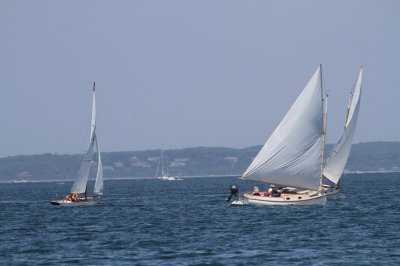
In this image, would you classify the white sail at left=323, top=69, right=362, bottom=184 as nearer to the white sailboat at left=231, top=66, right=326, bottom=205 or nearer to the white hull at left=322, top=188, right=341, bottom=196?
the white hull at left=322, top=188, right=341, bottom=196

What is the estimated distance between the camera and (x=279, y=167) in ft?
255

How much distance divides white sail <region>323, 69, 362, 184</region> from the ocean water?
48.7 feet

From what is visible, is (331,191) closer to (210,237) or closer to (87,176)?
(87,176)

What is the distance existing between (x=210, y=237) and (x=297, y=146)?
24.8 m

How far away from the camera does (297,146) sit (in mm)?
77688

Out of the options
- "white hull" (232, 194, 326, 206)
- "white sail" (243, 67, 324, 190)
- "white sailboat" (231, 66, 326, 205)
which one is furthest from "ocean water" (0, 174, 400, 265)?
"white sail" (243, 67, 324, 190)

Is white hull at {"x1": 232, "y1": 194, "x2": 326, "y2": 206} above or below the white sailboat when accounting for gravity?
below

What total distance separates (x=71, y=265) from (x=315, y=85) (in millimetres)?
38341

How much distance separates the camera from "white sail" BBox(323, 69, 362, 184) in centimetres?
9600

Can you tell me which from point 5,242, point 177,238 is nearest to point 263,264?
point 177,238

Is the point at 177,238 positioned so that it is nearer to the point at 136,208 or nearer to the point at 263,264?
the point at 263,264

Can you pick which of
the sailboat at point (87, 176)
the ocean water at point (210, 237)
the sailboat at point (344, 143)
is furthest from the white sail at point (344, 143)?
the sailboat at point (87, 176)

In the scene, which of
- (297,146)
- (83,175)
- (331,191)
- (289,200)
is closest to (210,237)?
(289,200)

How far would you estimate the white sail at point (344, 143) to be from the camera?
3780 inches
